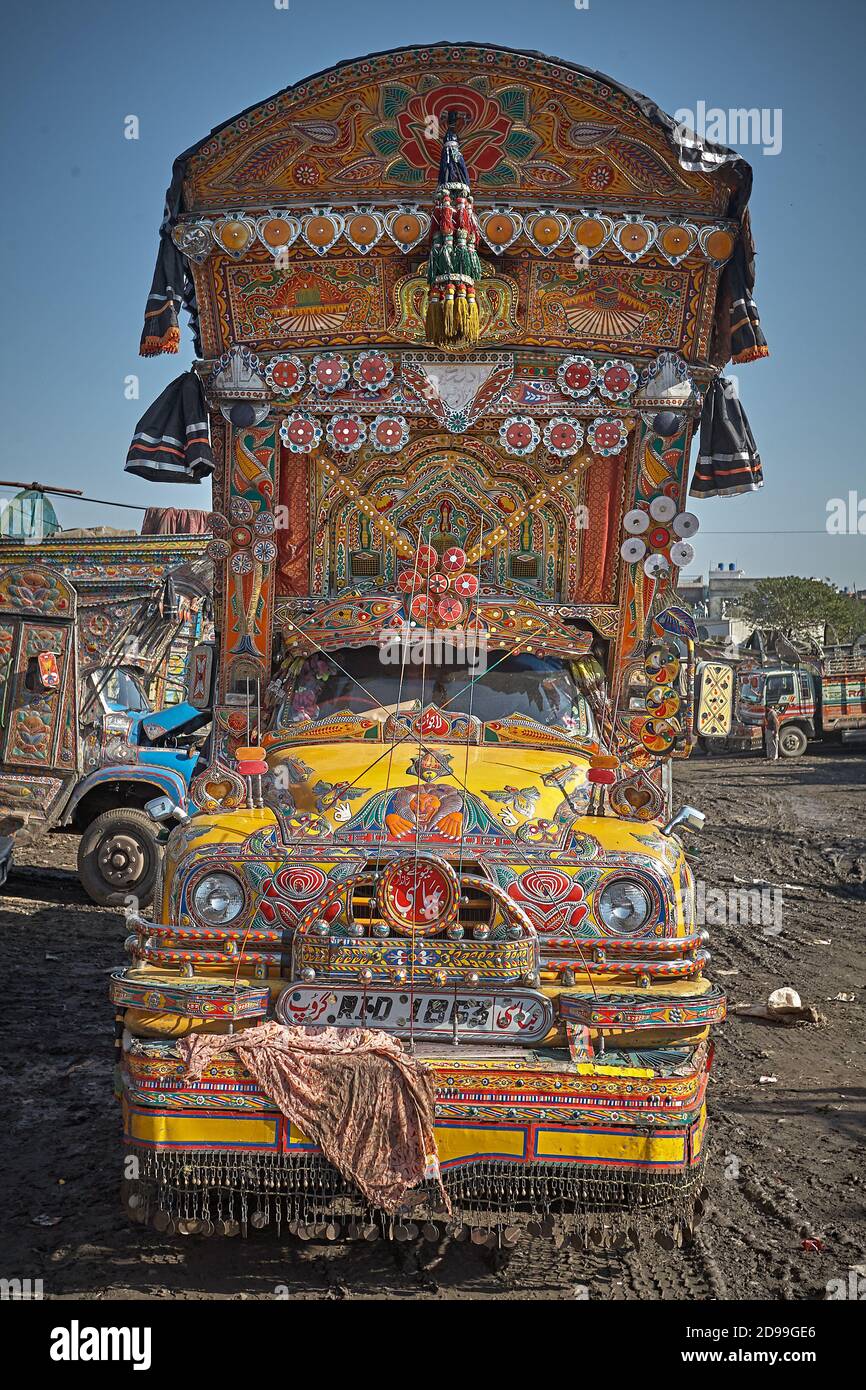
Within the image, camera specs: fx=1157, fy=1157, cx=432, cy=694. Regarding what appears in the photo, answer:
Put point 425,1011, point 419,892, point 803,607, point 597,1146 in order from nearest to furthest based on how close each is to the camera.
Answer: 1. point 597,1146
2. point 425,1011
3. point 419,892
4. point 803,607

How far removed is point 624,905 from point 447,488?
3298 millimetres

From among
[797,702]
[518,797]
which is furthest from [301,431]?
[797,702]

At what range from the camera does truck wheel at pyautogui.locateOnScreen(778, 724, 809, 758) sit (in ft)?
89.8

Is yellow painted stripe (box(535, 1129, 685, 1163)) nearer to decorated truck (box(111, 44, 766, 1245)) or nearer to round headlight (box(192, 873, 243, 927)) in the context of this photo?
decorated truck (box(111, 44, 766, 1245))

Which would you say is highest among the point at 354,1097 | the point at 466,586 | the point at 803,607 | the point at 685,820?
the point at 803,607

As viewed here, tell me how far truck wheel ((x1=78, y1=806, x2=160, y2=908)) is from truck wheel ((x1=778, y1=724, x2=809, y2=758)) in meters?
19.7

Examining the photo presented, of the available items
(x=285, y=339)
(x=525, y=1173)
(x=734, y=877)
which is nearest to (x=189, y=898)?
(x=525, y=1173)

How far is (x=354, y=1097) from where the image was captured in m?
3.99

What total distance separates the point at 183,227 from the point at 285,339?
83cm

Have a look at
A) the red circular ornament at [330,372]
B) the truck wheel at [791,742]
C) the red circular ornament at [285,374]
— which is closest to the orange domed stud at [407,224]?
the red circular ornament at [330,372]

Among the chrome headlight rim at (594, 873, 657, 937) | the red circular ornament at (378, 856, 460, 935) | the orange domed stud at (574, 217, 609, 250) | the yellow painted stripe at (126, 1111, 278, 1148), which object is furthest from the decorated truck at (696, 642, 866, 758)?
the yellow painted stripe at (126, 1111, 278, 1148)

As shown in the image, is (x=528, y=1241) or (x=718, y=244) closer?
(x=528, y=1241)

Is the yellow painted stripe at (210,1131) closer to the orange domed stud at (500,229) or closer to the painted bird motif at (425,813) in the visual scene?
the painted bird motif at (425,813)

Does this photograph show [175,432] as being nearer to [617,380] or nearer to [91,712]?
[617,380]
